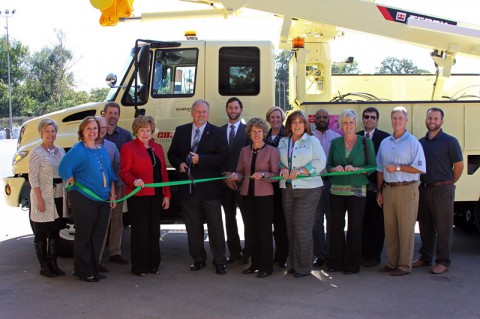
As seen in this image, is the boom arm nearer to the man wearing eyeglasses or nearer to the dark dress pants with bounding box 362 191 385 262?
the man wearing eyeglasses

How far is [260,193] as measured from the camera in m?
5.99

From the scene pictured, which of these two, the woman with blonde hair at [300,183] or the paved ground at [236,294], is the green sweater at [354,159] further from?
the paved ground at [236,294]

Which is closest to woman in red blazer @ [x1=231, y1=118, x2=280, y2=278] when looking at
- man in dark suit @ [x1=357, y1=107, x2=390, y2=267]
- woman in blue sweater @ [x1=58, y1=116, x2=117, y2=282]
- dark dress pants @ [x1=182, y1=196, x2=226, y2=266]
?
dark dress pants @ [x1=182, y1=196, x2=226, y2=266]

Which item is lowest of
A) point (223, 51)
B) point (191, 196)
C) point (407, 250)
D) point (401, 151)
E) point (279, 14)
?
point (407, 250)

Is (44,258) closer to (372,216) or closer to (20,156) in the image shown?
(20,156)

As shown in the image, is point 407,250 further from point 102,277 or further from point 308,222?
point 102,277

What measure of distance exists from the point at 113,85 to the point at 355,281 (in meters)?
4.06

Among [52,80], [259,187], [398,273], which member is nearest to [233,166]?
[259,187]

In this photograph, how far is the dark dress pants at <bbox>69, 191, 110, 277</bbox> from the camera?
19.2ft

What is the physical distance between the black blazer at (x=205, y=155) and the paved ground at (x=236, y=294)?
3.26 feet

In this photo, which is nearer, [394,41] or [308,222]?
[308,222]

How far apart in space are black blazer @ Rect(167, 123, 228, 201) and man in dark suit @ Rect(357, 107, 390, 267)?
1.76 m

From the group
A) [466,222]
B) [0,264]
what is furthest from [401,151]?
[0,264]

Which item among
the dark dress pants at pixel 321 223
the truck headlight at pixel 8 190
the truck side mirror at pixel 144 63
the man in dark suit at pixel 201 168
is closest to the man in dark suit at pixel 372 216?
the dark dress pants at pixel 321 223
